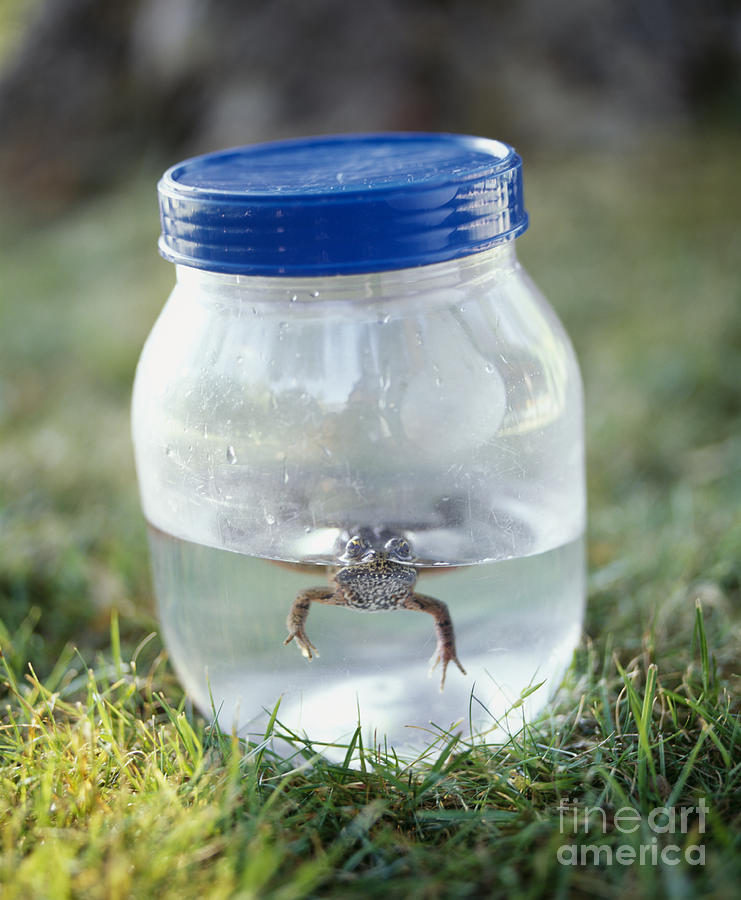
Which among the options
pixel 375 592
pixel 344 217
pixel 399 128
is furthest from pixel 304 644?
pixel 399 128

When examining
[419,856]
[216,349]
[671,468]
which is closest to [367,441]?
[216,349]

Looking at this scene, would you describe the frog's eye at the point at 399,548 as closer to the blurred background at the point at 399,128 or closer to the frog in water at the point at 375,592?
the frog in water at the point at 375,592

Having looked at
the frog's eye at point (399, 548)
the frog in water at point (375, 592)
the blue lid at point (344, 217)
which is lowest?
the frog in water at point (375, 592)

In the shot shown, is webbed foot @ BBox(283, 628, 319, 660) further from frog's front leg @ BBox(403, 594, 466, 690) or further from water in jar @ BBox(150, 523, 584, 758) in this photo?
frog's front leg @ BBox(403, 594, 466, 690)

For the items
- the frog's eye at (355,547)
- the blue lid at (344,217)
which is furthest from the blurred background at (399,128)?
the blue lid at (344,217)

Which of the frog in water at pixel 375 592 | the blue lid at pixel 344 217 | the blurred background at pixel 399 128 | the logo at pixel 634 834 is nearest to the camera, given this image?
the logo at pixel 634 834

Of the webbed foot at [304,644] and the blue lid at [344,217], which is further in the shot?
the webbed foot at [304,644]

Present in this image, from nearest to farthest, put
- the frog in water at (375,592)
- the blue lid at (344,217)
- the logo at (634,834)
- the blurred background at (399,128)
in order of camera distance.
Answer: the logo at (634,834)
the blue lid at (344,217)
the frog in water at (375,592)
the blurred background at (399,128)
